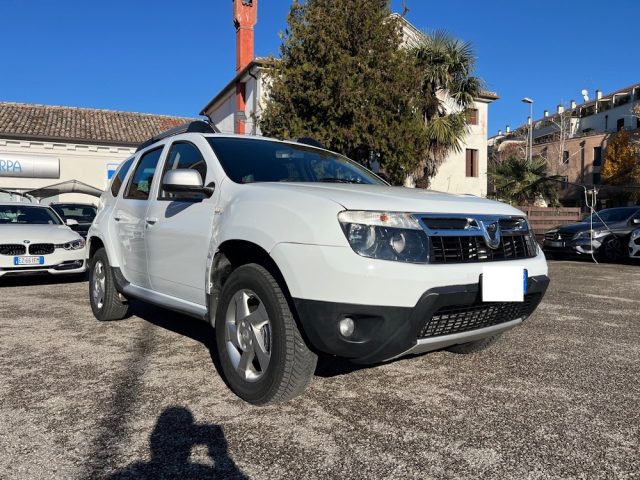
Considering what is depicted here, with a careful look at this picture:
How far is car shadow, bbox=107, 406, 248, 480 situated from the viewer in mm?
2074

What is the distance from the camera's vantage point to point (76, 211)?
13.1 metres

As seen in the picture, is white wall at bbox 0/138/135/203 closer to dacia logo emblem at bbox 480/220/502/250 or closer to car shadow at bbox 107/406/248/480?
car shadow at bbox 107/406/248/480

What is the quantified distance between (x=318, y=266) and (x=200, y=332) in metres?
2.45

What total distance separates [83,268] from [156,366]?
4.94m

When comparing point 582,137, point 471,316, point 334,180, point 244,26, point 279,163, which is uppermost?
point 244,26

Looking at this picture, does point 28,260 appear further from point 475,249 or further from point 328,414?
point 475,249

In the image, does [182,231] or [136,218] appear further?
[136,218]

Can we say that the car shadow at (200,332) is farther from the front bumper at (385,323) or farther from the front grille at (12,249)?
the front grille at (12,249)

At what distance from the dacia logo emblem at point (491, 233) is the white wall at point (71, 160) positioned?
81.6 ft

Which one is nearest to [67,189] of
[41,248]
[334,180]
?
[41,248]

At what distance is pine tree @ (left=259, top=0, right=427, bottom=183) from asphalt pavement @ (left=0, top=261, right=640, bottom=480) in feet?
27.2

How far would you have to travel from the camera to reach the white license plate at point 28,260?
7204 mm

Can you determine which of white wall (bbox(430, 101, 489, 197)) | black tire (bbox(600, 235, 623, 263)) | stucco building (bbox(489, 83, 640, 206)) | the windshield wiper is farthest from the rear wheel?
stucco building (bbox(489, 83, 640, 206))

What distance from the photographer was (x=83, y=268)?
7.82 m
